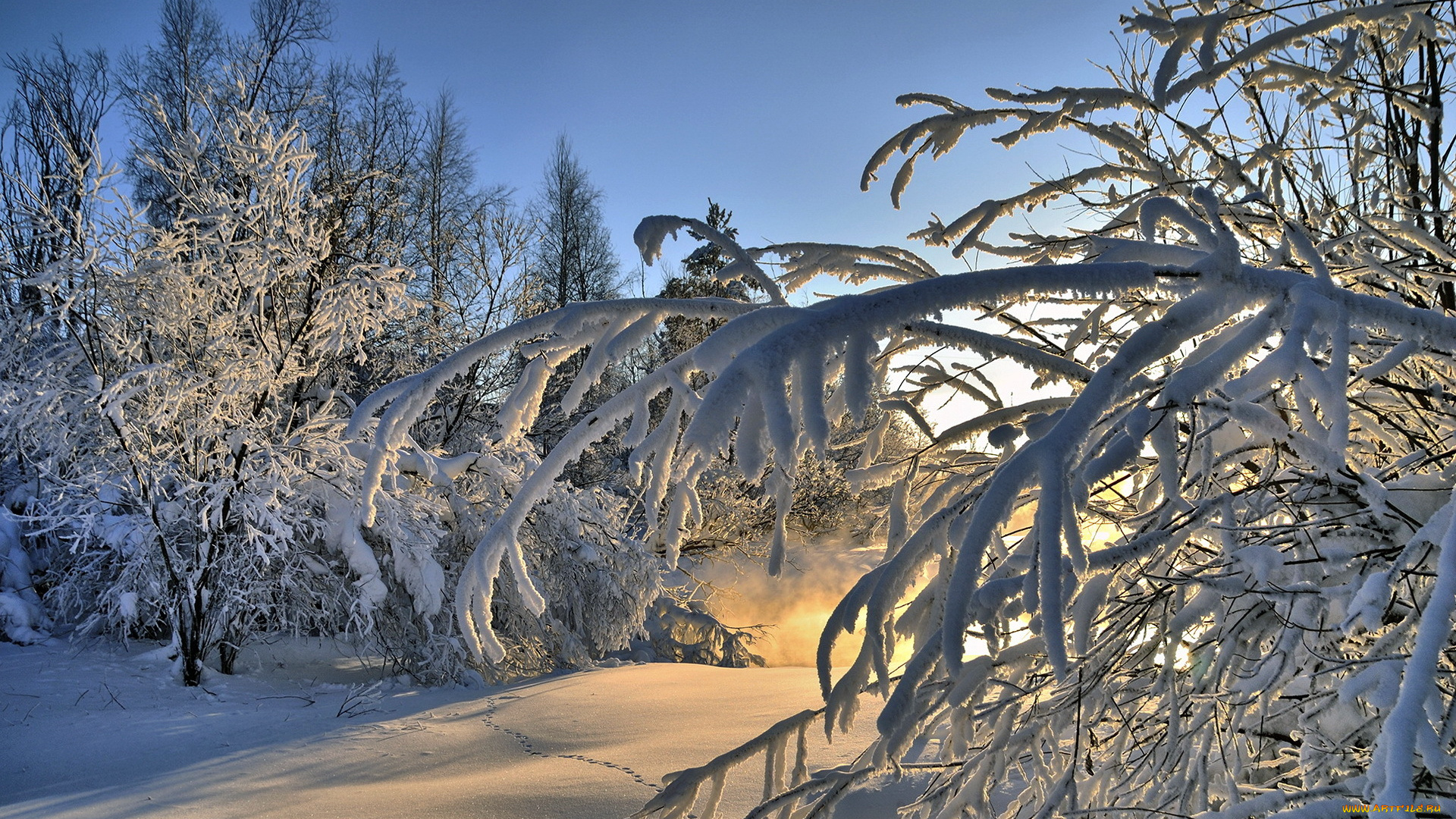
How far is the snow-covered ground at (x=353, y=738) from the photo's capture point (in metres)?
2.72

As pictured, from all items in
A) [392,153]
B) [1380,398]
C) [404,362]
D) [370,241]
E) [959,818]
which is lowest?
[959,818]

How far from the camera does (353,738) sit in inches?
150

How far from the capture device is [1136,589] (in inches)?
65.0

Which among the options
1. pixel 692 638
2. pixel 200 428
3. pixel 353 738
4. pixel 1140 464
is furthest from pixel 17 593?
pixel 1140 464

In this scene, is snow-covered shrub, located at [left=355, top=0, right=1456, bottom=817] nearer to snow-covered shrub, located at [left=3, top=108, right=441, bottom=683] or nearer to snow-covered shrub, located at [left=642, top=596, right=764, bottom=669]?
snow-covered shrub, located at [left=3, top=108, right=441, bottom=683]

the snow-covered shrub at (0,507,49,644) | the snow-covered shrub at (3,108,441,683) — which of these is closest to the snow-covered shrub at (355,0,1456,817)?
the snow-covered shrub at (3,108,441,683)

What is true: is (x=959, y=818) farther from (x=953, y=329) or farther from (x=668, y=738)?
(x=668, y=738)

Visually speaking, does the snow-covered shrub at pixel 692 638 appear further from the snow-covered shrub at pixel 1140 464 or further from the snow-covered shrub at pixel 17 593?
the snow-covered shrub at pixel 1140 464

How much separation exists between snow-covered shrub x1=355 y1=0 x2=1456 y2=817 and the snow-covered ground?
1.16 m

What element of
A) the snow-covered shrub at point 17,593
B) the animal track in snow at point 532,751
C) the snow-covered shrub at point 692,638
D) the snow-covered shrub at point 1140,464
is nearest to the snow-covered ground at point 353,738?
the animal track in snow at point 532,751

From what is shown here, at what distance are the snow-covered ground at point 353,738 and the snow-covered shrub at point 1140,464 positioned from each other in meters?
1.16

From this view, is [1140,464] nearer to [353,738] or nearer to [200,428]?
[353,738]

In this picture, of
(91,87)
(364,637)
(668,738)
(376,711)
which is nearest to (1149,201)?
(668,738)

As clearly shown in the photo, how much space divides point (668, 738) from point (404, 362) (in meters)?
6.28
